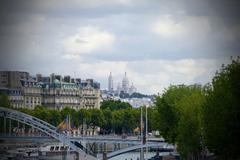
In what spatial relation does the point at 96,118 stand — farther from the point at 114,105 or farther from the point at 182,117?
the point at 182,117

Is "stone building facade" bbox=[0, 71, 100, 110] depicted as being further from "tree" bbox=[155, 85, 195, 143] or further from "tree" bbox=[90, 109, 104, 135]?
"tree" bbox=[155, 85, 195, 143]

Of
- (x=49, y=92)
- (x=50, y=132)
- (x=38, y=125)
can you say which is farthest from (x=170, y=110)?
(x=49, y=92)

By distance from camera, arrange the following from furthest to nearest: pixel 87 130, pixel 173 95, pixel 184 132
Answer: pixel 87 130 → pixel 173 95 → pixel 184 132

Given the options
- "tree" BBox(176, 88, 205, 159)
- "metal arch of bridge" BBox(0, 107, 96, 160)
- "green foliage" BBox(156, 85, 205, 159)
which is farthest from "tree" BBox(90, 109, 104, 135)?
"tree" BBox(176, 88, 205, 159)

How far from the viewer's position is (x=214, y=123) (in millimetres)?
55625

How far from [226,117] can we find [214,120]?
9.95 ft

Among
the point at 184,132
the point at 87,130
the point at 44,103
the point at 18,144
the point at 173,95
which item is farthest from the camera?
the point at 44,103

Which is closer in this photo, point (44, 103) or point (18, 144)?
point (18, 144)

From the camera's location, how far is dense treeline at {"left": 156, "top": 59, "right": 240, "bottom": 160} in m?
52.4

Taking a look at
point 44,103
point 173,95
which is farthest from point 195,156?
point 44,103

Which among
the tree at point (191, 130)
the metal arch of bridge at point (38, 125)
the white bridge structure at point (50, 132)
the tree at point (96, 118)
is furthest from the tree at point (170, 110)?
the tree at point (96, 118)

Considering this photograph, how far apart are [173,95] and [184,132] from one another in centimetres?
1827

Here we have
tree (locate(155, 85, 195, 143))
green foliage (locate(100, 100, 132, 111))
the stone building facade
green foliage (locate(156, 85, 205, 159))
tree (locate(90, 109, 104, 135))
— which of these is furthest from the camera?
green foliage (locate(100, 100, 132, 111))

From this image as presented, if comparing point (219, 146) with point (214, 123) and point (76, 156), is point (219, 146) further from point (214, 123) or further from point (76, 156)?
point (76, 156)
